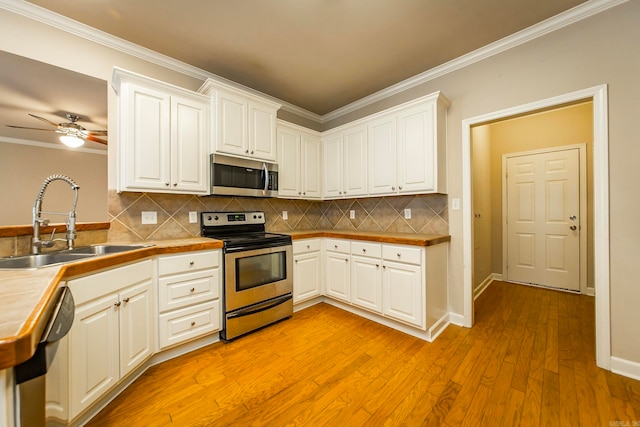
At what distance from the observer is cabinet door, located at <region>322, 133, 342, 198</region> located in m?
3.30

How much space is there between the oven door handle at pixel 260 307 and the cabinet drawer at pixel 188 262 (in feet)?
1.60

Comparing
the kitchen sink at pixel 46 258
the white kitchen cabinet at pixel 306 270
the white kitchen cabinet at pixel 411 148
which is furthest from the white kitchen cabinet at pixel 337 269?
the kitchen sink at pixel 46 258

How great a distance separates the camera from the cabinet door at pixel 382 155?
8.91 feet

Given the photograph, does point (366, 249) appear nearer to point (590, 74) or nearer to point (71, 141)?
point (590, 74)

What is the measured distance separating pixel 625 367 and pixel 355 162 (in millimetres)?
2778

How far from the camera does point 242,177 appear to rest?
2621 mm

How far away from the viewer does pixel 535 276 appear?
3.75 metres

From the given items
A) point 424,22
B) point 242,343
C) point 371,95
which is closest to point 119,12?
point 424,22

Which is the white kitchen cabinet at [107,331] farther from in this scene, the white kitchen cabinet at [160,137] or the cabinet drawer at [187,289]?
the white kitchen cabinet at [160,137]

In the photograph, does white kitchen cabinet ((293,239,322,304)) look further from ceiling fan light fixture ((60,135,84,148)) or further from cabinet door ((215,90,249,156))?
ceiling fan light fixture ((60,135,84,148))

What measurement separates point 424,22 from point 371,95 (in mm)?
1266

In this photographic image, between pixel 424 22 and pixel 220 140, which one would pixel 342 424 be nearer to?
pixel 220 140

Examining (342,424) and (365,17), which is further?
(365,17)

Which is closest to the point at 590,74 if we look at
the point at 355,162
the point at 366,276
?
the point at 355,162
